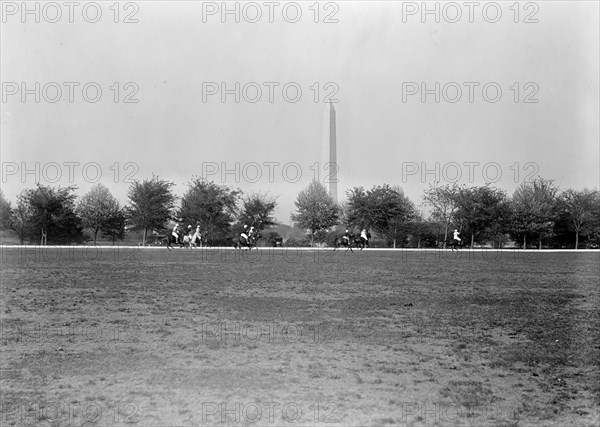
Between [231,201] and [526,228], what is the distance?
89.5 ft

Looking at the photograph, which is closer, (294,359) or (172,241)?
(294,359)

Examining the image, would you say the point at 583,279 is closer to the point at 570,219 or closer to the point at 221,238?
the point at 221,238

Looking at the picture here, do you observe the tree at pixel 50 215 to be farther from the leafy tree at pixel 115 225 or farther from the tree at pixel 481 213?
the tree at pixel 481 213

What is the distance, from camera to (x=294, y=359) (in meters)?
6.18

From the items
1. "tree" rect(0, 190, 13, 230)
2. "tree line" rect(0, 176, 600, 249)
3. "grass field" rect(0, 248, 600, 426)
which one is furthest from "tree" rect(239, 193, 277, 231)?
"grass field" rect(0, 248, 600, 426)

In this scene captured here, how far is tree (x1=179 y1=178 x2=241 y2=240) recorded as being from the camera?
5041 cm

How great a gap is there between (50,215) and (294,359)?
44.3 metres

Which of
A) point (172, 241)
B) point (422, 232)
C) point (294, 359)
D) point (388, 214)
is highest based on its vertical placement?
point (388, 214)

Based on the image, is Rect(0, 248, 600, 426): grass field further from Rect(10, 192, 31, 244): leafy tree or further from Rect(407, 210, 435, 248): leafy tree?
Rect(407, 210, 435, 248): leafy tree

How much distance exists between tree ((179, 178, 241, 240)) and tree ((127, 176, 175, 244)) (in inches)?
56.7

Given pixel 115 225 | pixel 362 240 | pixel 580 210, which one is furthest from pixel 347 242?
pixel 580 210

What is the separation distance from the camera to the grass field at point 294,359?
4836 millimetres

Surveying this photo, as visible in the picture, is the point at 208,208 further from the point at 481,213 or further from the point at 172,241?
the point at 481,213

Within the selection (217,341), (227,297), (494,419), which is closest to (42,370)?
(217,341)
